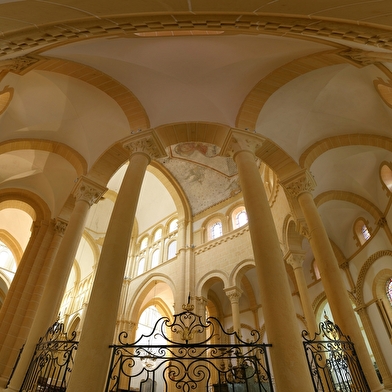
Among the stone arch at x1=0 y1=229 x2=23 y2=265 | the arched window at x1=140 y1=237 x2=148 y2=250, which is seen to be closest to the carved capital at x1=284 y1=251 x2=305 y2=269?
the arched window at x1=140 y1=237 x2=148 y2=250

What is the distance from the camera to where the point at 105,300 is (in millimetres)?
4605

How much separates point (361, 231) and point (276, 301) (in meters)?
11.5

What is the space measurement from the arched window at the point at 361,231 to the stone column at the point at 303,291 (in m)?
3.98

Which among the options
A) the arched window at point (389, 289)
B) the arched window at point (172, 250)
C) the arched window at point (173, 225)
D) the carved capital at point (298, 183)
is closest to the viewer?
the carved capital at point (298, 183)

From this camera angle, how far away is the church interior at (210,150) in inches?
146

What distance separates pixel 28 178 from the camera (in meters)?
11.6

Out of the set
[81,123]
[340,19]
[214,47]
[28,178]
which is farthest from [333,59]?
[28,178]

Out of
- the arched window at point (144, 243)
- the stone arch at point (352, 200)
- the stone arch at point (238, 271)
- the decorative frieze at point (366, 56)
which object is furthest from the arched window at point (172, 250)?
the decorative frieze at point (366, 56)

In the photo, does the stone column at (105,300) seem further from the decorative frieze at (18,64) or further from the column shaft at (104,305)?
the decorative frieze at (18,64)

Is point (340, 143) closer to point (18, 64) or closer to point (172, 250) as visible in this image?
point (18, 64)

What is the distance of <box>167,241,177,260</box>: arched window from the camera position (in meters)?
17.2

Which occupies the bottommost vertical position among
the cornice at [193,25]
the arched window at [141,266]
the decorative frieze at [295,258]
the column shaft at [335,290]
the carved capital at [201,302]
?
the column shaft at [335,290]

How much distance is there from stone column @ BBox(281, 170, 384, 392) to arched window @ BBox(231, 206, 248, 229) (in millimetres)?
6746

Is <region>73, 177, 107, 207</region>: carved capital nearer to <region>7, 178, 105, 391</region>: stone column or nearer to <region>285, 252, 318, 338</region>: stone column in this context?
<region>7, 178, 105, 391</region>: stone column
